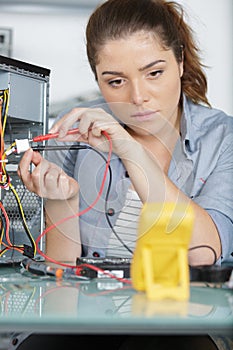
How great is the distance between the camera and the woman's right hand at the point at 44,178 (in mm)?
1073

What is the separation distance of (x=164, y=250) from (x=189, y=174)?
0.57 meters

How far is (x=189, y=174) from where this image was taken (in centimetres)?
127

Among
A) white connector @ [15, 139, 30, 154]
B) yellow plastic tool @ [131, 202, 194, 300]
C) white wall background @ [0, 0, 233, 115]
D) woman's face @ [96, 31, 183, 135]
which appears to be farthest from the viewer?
white wall background @ [0, 0, 233, 115]

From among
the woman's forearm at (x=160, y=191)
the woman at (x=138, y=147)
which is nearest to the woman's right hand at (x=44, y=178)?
the woman at (x=138, y=147)

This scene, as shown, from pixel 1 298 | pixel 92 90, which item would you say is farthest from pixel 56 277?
pixel 92 90

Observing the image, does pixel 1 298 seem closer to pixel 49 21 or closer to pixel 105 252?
pixel 105 252

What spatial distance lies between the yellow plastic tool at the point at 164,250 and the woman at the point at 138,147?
289 millimetres

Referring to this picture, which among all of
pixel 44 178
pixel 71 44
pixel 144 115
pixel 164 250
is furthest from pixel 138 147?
pixel 71 44

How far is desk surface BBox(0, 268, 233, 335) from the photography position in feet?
1.91

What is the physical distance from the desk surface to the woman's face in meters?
0.42

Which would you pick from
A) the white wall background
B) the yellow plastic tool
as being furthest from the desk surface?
the white wall background

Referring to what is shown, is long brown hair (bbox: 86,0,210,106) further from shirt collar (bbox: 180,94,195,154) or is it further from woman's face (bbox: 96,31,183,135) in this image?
shirt collar (bbox: 180,94,195,154)

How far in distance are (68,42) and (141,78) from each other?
1.88 meters

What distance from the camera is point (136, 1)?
4.00 ft
